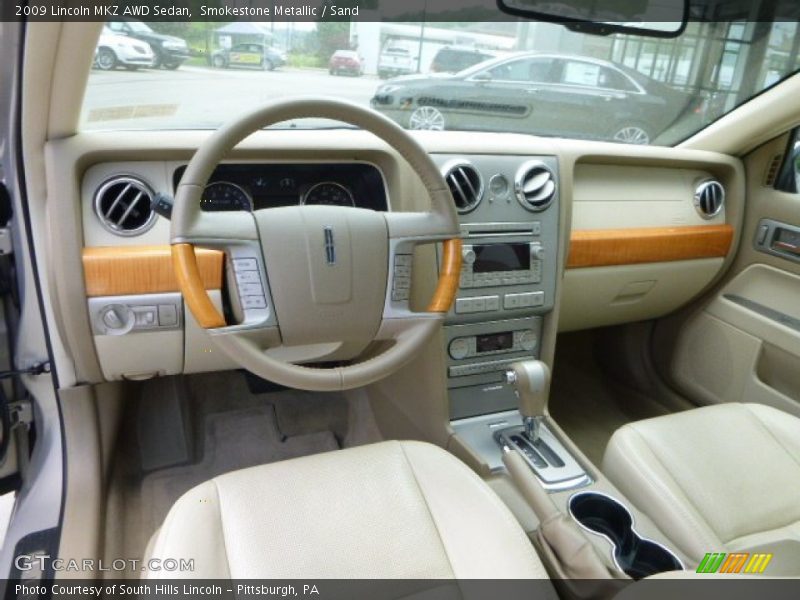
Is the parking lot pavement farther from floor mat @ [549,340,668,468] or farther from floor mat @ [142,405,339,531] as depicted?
floor mat @ [549,340,668,468]

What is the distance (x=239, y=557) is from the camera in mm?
955

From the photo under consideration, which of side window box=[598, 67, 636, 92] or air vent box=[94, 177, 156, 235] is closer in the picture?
air vent box=[94, 177, 156, 235]

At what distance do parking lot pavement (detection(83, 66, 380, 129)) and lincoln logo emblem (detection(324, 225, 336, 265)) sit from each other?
461 mm

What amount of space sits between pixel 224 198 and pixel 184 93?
13.4 inches

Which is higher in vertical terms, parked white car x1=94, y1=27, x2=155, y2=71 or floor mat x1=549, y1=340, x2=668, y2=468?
parked white car x1=94, y1=27, x2=155, y2=71

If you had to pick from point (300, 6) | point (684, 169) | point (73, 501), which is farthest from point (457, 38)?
point (73, 501)

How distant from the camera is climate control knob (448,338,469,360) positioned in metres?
1.62

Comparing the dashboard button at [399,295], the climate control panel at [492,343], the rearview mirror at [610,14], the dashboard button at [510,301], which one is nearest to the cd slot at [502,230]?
the dashboard button at [510,301]

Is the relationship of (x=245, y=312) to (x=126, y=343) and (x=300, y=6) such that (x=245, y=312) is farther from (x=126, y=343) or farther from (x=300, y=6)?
(x=300, y=6)

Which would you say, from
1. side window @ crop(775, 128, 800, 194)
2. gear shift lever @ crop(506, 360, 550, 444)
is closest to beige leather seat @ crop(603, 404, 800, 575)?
gear shift lever @ crop(506, 360, 550, 444)

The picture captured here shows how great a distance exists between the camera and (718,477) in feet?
4.27

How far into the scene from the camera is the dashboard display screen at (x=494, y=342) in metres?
1.66

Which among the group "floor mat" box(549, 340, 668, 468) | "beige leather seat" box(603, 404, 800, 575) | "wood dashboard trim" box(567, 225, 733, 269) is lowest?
"floor mat" box(549, 340, 668, 468)

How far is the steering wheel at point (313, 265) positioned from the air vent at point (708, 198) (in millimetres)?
1244
